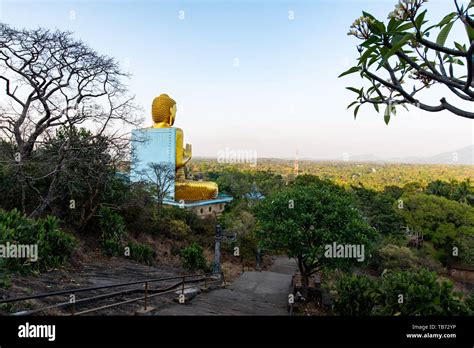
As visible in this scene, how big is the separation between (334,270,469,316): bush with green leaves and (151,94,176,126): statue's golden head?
11.9 meters

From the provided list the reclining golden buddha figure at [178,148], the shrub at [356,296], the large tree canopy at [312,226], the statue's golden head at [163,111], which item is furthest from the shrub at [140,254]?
the statue's golden head at [163,111]

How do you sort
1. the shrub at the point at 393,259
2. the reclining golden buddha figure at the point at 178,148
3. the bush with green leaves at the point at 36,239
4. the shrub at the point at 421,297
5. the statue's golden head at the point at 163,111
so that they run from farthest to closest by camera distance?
the statue's golden head at the point at 163,111 → the reclining golden buddha figure at the point at 178,148 → the shrub at the point at 393,259 → the bush with green leaves at the point at 36,239 → the shrub at the point at 421,297

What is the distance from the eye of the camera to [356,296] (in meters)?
4.40

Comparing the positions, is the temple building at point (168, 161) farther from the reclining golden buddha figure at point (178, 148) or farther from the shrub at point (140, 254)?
the shrub at point (140, 254)

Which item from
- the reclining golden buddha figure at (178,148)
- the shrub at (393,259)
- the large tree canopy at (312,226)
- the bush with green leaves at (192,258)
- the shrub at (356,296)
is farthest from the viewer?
the reclining golden buddha figure at (178,148)

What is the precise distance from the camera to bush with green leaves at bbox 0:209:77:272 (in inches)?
172

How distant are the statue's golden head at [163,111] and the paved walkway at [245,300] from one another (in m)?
8.91

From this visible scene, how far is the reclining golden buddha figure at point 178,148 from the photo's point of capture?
1378cm

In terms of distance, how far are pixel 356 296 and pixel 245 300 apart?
2.10m

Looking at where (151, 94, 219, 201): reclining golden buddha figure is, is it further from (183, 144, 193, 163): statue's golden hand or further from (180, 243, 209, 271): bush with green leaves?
(180, 243, 209, 271): bush with green leaves

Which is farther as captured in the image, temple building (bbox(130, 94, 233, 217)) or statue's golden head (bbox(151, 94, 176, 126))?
statue's golden head (bbox(151, 94, 176, 126))

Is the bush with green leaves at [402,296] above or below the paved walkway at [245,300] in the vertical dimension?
above

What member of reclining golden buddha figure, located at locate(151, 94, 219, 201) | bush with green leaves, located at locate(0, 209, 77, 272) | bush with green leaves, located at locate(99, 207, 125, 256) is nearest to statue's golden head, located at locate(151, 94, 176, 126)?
reclining golden buddha figure, located at locate(151, 94, 219, 201)

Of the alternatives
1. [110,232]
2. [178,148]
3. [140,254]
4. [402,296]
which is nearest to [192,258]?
[140,254]
